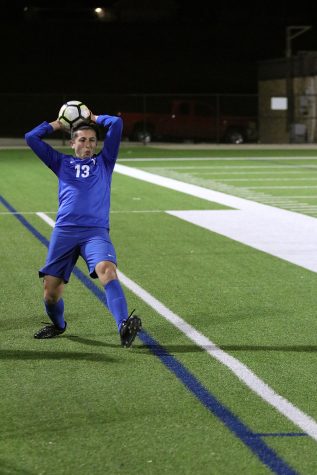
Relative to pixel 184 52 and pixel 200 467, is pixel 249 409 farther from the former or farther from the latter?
pixel 184 52

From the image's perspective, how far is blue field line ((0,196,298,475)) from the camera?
5.56 metres

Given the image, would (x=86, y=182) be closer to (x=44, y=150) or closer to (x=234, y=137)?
(x=44, y=150)

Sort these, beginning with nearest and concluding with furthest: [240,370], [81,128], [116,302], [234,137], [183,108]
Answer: [240,370] → [116,302] → [81,128] → [183,108] → [234,137]

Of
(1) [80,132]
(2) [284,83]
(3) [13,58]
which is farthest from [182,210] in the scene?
(3) [13,58]

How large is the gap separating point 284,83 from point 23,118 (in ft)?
52.7

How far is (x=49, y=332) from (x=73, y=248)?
790 millimetres

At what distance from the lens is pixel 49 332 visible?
28.0ft

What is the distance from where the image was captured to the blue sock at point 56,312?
328 inches

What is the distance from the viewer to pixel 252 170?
1157 inches

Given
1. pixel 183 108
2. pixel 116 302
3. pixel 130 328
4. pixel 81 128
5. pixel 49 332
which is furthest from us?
pixel 183 108

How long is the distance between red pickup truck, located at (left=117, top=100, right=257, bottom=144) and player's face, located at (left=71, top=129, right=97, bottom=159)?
42.2 m

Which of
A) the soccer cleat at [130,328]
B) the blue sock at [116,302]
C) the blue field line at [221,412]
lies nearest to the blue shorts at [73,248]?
the blue sock at [116,302]

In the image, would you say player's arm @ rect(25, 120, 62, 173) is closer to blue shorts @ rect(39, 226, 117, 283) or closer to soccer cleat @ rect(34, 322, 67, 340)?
blue shorts @ rect(39, 226, 117, 283)

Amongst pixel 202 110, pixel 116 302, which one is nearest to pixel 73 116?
Answer: pixel 116 302
